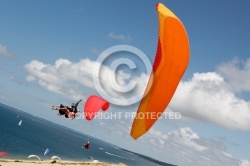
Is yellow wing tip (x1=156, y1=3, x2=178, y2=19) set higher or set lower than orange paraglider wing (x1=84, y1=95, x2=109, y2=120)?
higher

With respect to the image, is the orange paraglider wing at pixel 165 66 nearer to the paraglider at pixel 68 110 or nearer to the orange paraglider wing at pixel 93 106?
the paraglider at pixel 68 110

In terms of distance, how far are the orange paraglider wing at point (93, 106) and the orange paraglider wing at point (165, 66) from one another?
9.64m

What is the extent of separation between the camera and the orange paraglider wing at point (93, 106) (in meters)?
26.8

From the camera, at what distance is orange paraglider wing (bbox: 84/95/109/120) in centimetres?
2684

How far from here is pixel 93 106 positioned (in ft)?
89.1

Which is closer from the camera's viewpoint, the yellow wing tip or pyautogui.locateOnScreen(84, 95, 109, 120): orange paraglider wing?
the yellow wing tip

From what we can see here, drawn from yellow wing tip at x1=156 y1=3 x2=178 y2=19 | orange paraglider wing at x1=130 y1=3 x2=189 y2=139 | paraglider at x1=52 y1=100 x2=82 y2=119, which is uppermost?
yellow wing tip at x1=156 y1=3 x2=178 y2=19

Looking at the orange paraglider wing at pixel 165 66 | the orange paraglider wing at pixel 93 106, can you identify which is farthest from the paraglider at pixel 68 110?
the orange paraglider wing at pixel 165 66

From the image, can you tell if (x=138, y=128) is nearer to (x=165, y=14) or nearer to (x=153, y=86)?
(x=153, y=86)

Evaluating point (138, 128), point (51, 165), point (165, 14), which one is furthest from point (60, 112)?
point (51, 165)

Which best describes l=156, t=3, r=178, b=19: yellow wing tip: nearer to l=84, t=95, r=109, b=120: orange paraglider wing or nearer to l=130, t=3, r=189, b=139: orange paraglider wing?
l=130, t=3, r=189, b=139: orange paraglider wing

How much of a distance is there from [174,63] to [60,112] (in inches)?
408

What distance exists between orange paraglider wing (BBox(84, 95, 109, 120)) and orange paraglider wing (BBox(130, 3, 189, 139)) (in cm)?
964

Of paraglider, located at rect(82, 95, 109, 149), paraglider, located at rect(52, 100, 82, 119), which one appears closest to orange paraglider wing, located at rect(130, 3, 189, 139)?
paraglider, located at rect(52, 100, 82, 119)
